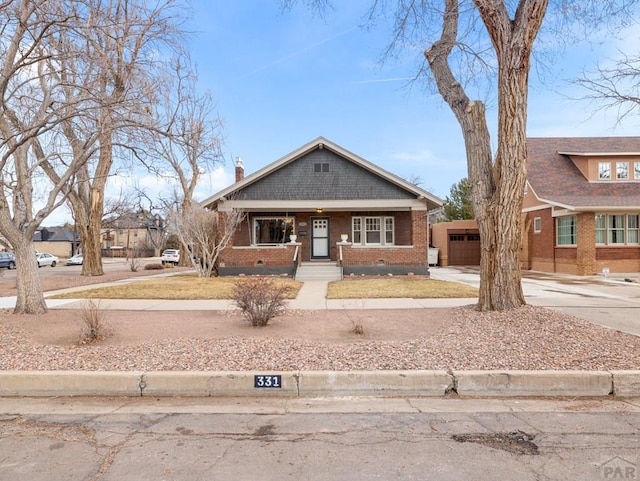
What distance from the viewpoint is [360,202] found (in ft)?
63.4

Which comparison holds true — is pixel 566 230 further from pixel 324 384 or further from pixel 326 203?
pixel 324 384

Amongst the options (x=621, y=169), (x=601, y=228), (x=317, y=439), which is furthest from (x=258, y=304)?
(x=621, y=169)

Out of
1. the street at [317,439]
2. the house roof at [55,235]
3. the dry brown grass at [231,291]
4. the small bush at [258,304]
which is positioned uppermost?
the house roof at [55,235]

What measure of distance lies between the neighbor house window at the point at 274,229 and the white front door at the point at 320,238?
114cm

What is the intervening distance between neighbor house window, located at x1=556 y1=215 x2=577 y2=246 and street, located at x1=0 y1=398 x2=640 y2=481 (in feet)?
60.4

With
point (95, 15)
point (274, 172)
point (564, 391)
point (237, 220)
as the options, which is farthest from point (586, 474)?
point (274, 172)

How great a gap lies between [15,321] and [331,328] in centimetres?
636

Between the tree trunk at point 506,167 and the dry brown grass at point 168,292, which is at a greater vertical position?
the tree trunk at point 506,167

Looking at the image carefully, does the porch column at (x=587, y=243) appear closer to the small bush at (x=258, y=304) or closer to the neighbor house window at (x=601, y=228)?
the neighbor house window at (x=601, y=228)

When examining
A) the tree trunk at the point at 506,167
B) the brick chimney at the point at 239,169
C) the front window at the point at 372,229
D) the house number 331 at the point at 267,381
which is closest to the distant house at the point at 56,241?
the brick chimney at the point at 239,169

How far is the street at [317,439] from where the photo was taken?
10.8ft

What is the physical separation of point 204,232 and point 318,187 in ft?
18.1

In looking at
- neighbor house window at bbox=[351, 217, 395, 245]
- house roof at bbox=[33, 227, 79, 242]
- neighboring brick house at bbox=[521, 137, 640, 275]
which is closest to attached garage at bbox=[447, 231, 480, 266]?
neighboring brick house at bbox=[521, 137, 640, 275]

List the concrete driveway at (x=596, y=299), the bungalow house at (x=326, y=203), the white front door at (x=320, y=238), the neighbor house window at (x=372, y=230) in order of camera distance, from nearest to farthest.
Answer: the concrete driveway at (x=596, y=299)
the bungalow house at (x=326, y=203)
the neighbor house window at (x=372, y=230)
the white front door at (x=320, y=238)
